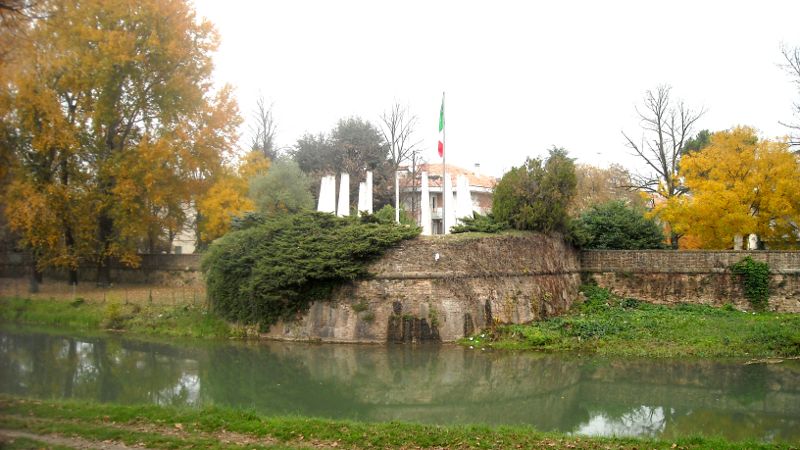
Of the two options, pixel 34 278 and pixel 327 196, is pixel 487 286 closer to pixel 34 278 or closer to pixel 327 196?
pixel 327 196

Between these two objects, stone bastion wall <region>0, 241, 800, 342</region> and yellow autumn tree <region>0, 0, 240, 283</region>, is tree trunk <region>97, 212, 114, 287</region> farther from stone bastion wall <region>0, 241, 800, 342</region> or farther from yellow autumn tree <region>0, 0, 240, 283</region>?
stone bastion wall <region>0, 241, 800, 342</region>

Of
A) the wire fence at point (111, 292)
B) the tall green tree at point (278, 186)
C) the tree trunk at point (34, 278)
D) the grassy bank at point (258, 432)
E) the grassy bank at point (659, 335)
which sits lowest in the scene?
the grassy bank at point (258, 432)

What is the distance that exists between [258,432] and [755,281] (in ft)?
76.3

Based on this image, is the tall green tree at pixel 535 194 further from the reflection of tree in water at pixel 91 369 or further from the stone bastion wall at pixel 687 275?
the reflection of tree in water at pixel 91 369

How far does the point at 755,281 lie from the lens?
1038 inches

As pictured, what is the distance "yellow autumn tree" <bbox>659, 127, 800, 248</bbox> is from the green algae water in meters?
11.3

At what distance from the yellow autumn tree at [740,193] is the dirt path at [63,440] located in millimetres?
26406

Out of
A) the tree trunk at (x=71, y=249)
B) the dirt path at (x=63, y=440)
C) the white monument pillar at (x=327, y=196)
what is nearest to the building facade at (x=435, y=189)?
the white monument pillar at (x=327, y=196)

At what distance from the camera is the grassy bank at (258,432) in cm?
963

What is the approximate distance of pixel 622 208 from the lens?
31.5 m

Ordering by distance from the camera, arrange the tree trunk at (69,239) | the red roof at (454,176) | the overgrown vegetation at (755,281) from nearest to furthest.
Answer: the overgrown vegetation at (755,281)
the tree trunk at (69,239)
the red roof at (454,176)

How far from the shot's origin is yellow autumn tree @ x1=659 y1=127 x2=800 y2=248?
1106 inches

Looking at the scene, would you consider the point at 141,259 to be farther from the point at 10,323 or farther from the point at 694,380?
the point at 694,380

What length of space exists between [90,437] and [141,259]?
2525 cm
